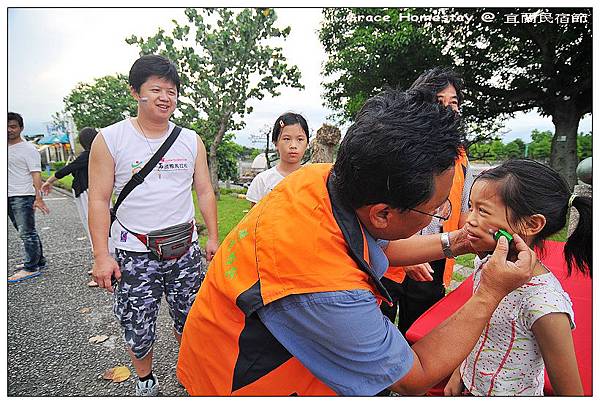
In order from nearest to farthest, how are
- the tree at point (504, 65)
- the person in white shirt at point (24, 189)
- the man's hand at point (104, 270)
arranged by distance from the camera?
the man's hand at point (104, 270) → the person in white shirt at point (24, 189) → the tree at point (504, 65)

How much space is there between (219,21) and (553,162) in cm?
754

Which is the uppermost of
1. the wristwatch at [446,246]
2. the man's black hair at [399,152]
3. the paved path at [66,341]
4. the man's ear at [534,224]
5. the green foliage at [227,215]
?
the man's black hair at [399,152]

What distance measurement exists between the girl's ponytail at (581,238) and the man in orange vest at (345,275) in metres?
0.41

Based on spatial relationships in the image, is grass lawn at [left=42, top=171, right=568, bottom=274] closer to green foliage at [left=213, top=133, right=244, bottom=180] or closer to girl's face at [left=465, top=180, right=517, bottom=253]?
green foliage at [left=213, top=133, right=244, bottom=180]

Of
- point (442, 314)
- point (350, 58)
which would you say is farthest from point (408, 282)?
point (350, 58)

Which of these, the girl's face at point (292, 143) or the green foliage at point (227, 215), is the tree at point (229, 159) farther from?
the girl's face at point (292, 143)

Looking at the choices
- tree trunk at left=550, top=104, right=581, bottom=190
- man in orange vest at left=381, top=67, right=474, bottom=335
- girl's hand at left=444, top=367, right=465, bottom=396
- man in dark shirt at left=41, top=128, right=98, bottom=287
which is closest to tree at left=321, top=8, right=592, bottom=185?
tree trunk at left=550, top=104, right=581, bottom=190

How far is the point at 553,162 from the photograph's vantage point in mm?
8570

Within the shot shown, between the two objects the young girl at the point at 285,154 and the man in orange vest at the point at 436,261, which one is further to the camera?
the young girl at the point at 285,154

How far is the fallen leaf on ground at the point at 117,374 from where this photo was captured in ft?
7.99

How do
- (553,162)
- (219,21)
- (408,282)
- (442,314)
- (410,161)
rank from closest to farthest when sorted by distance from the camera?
1. (410,161)
2. (442,314)
3. (408,282)
4. (219,21)
5. (553,162)

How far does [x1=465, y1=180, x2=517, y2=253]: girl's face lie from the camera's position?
1.43 m

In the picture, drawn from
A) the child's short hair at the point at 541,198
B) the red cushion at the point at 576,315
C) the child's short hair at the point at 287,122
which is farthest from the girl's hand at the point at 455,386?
the child's short hair at the point at 287,122

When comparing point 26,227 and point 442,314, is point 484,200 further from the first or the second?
point 26,227
